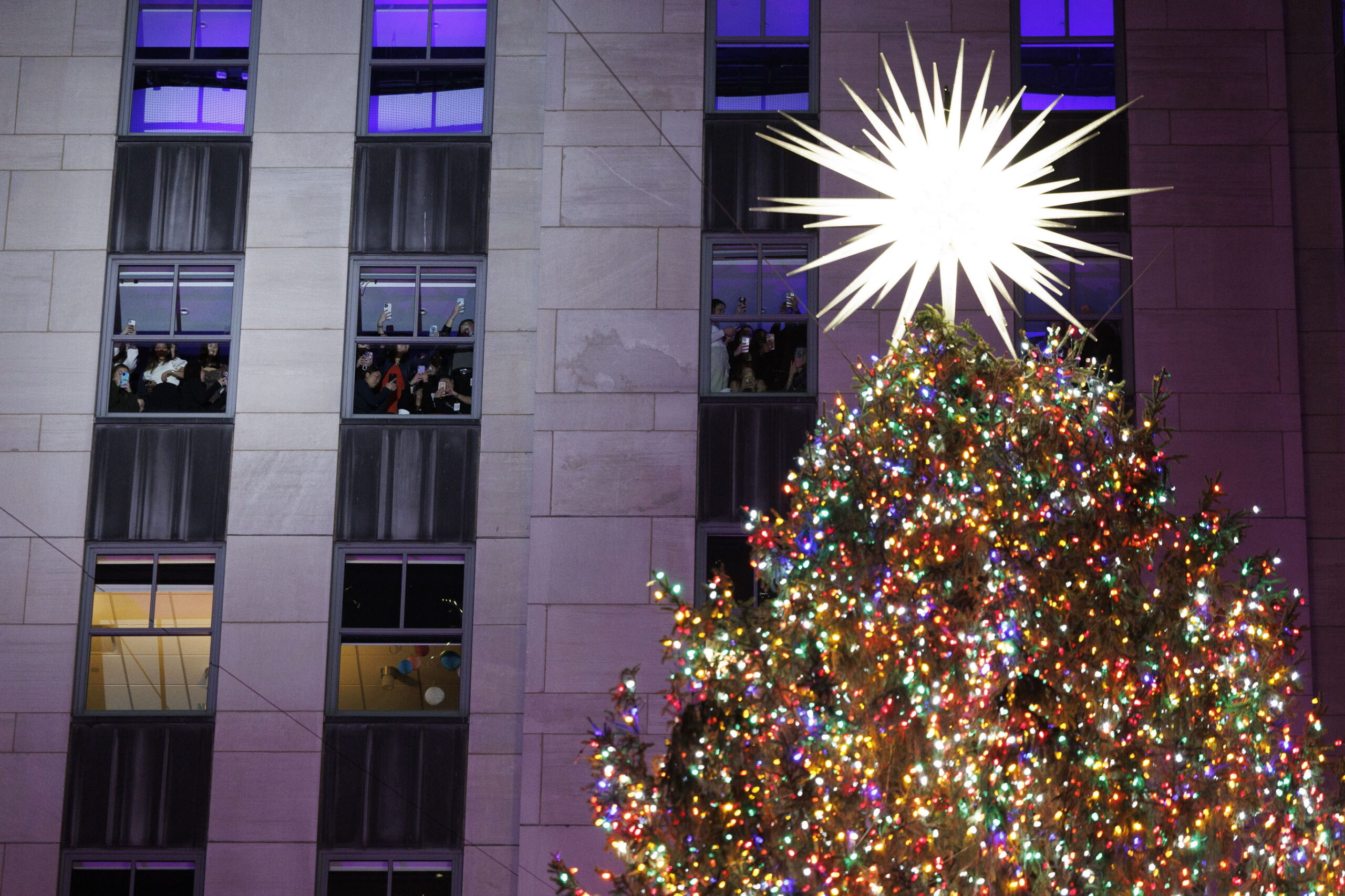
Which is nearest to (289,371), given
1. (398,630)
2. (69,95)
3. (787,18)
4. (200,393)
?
(200,393)

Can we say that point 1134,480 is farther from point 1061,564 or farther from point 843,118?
point 843,118

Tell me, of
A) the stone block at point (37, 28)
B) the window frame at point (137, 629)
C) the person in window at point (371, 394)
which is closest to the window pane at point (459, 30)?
the person in window at point (371, 394)

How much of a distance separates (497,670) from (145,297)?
180 inches

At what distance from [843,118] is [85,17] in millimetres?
6836

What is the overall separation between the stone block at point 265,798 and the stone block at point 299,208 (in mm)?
4343

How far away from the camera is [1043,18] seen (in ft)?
39.2

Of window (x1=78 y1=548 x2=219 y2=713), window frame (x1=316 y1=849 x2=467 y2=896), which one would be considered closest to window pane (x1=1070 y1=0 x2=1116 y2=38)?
window frame (x1=316 y1=849 x2=467 y2=896)

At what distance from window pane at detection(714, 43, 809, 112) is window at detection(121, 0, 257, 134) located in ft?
13.8

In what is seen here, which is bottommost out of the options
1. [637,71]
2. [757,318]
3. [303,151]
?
[757,318]

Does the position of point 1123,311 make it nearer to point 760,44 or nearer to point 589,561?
point 760,44

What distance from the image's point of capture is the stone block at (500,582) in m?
11.2

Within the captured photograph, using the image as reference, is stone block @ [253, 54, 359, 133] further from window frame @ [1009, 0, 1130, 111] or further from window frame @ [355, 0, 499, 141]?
window frame @ [1009, 0, 1130, 111]

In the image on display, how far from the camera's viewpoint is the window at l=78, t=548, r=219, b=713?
11227mm

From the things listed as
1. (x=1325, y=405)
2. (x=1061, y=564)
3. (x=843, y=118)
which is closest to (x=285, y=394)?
(x=843, y=118)
